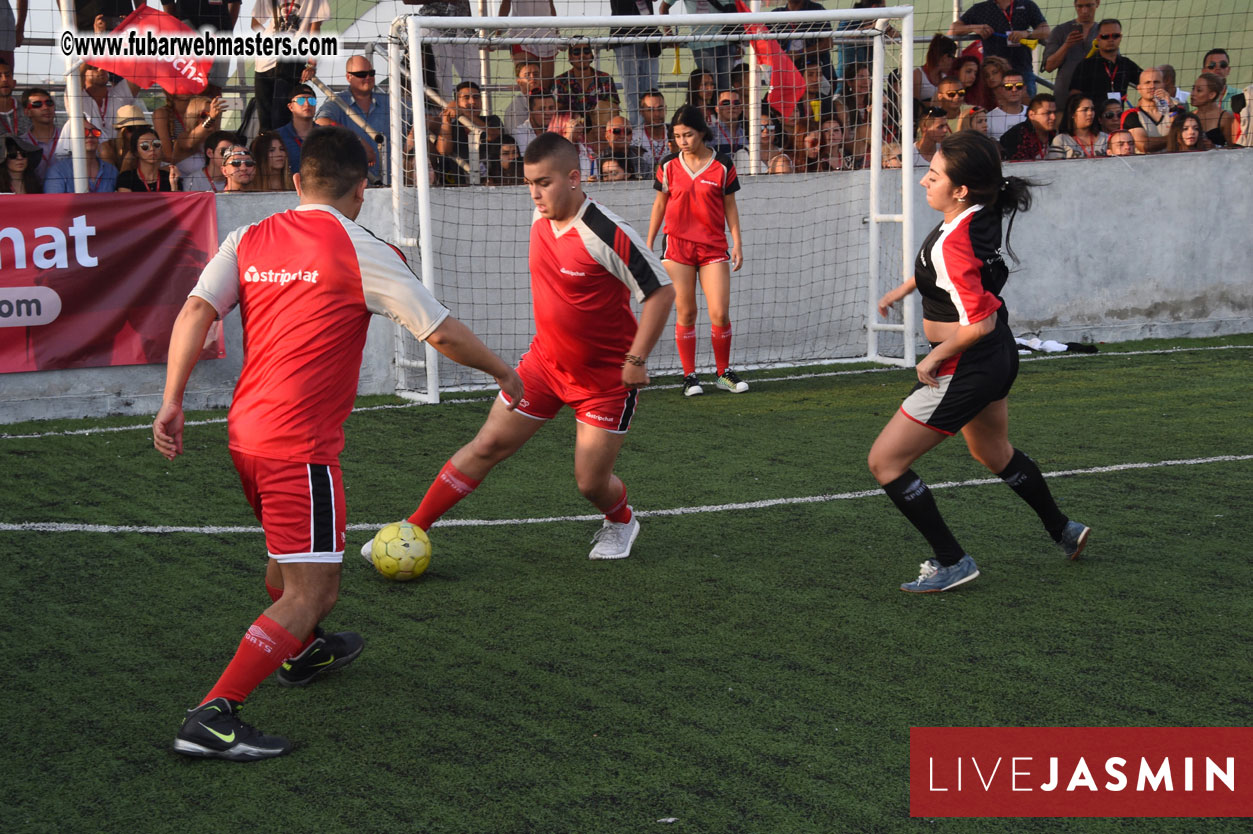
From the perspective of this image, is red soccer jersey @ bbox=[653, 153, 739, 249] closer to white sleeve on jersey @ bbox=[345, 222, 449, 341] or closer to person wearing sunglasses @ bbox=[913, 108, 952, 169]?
person wearing sunglasses @ bbox=[913, 108, 952, 169]

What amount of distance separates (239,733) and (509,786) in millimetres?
788

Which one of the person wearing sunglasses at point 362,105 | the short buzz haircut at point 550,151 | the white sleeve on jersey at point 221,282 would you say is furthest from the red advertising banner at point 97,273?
the white sleeve on jersey at point 221,282

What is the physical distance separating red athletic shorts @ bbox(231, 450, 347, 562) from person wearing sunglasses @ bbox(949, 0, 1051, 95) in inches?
432

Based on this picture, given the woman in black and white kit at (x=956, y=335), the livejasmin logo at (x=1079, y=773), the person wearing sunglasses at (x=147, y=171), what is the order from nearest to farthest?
the livejasmin logo at (x=1079, y=773)
the woman in black and white kit at (x=956, y=335)
the person wearing sunglasses at (x=147, y=171)

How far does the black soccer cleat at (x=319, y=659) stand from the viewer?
400cm

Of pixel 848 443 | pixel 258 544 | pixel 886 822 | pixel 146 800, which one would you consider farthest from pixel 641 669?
pixel 848 443

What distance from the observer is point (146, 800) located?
3199 mm

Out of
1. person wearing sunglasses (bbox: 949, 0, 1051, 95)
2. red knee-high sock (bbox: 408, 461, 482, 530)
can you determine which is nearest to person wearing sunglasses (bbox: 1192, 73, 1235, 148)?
person wearing sunglasses (bbox: 949, 0, 1051, 95)

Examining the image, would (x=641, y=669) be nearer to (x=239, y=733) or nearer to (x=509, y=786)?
(x=509, y=786)

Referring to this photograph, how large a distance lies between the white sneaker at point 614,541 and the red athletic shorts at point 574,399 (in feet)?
1.49

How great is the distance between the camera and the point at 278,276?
355 cm

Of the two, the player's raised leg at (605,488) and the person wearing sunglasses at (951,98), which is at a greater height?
the person wearing sunglasses at (951,98)

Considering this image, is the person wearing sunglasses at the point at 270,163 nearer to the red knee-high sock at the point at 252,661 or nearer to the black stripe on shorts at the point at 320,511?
the black stripe on shorts at the point at 320,511

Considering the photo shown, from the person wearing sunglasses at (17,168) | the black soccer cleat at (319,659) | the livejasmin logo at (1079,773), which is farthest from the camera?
the person wearing sunglasses at (17,168)
